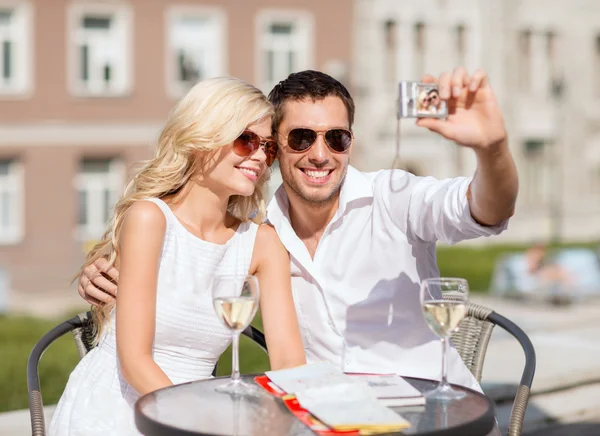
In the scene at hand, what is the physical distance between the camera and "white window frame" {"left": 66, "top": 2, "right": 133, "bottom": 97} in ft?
69.0

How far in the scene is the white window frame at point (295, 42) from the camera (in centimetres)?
2230

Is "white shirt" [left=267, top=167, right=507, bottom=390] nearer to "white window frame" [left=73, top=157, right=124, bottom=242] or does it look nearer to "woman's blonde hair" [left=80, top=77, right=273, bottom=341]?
"woman's blonde hair" [left=80, top=77, right=273, bottom=341]

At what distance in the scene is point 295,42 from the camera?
22.7 metres

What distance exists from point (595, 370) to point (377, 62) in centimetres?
1753

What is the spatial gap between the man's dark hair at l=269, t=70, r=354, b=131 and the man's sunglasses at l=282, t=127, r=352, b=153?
0.11 metres

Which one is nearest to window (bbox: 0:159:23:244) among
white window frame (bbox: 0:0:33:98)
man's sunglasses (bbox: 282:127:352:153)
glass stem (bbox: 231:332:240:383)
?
white window frame (bbox: 0:0:33:98)

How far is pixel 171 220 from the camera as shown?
11.1ft

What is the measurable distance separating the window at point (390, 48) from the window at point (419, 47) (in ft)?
2.04

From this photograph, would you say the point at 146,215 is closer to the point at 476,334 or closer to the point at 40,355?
the point at 40,355

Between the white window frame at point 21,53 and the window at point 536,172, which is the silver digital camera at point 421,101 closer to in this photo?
the white window frame at point 21,53

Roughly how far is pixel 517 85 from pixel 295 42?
272 inches

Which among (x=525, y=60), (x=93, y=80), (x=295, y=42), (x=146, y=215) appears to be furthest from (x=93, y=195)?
(x=146, y=215)

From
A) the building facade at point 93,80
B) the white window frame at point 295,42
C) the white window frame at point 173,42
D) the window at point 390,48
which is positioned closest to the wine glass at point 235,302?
the building facade at point 93,80

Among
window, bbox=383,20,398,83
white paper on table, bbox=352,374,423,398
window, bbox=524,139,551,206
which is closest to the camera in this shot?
white paper on table, bbox=352,374,423,398
